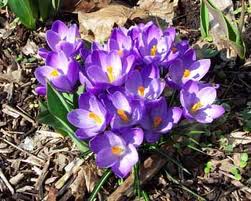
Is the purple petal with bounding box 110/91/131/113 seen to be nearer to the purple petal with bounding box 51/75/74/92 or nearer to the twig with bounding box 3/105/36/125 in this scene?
the purple petal with bounding box 51/75/74/92

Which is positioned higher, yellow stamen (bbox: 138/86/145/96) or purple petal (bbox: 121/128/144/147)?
yellow stamen (bbox: 138/86/145/96)

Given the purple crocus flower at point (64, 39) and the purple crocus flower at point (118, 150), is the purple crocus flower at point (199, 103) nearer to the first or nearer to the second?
the purple crocus flower at point (118, 150)

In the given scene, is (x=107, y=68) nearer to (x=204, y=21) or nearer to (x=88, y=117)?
(x=88, y=117)

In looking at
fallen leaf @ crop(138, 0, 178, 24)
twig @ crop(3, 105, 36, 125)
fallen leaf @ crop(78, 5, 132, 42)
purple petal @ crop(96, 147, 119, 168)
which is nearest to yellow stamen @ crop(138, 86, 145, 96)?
purple petal @ crop(96, 147, 119, 168)

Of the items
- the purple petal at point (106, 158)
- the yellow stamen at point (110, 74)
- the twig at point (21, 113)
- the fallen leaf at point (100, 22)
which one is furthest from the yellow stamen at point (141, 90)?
the fallen leaf at point (100, 22)

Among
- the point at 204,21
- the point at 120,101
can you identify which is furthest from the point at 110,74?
the point at 204,21

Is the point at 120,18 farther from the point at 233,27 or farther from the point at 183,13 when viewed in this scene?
the point at 233,27
